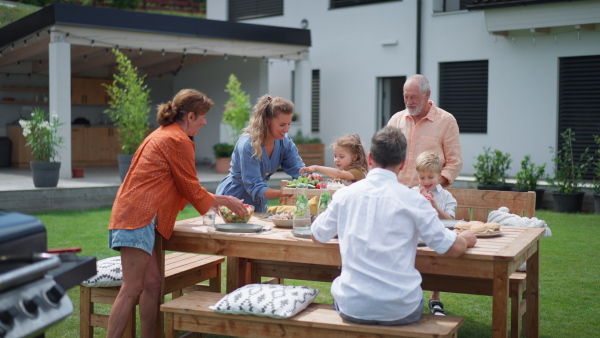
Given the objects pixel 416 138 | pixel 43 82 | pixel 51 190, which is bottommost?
pixel 51 190

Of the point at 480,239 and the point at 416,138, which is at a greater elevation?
the point at 416,138

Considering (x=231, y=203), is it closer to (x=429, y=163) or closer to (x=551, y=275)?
(x=429, y=163)

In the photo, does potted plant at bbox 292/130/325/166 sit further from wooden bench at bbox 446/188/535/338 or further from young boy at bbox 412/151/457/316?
young boy at bbox 412/151/457/316

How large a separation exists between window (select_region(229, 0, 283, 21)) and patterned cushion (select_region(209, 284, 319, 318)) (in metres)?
16.2

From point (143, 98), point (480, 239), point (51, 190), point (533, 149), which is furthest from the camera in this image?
point (533, 149)

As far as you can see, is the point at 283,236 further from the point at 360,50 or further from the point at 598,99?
the point at 360,50

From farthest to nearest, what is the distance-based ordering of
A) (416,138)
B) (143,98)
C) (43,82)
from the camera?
(43,82) → (143,98) → (416,138)

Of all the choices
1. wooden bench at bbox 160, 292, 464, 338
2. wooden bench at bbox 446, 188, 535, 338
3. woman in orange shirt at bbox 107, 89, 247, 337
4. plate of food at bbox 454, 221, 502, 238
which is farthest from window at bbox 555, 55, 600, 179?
wooden bench at bbox 160, 292, 464, 338

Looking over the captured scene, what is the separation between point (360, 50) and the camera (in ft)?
57.4

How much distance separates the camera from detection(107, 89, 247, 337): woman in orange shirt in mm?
4219

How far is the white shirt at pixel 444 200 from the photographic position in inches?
193

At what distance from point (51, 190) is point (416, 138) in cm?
777

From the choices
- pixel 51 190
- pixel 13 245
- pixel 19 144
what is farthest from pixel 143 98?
pixel 13 245

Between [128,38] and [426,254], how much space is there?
38.0ft
